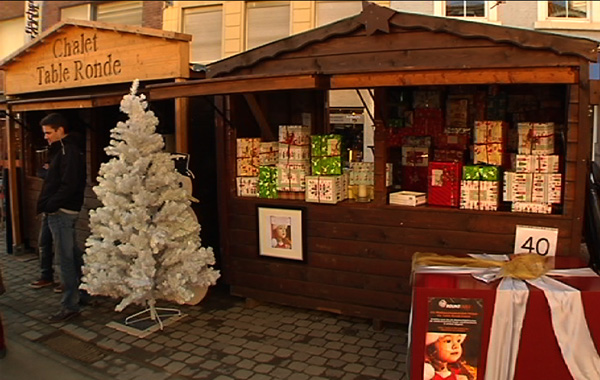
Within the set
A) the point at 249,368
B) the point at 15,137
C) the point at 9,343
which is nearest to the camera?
the point at 249,368

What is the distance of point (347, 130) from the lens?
22.9 feet

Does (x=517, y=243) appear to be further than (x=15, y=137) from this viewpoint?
No

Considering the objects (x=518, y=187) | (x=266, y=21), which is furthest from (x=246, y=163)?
(x=266, y=21)

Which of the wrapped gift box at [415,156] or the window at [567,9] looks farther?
the window at [567,9]

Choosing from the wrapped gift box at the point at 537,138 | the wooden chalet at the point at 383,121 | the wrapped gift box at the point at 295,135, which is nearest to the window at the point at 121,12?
the wooden chalet at the point at 383,121

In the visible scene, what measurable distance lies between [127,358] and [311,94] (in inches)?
138

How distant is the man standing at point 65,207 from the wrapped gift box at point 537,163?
418 cm

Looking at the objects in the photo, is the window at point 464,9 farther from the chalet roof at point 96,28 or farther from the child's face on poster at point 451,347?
the child's face on poster at point 451,347

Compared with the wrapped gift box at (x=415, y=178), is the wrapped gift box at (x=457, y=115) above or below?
above

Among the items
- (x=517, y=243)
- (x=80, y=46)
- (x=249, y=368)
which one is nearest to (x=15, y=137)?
(x=80, y=46)

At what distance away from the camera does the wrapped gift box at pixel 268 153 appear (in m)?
5.93

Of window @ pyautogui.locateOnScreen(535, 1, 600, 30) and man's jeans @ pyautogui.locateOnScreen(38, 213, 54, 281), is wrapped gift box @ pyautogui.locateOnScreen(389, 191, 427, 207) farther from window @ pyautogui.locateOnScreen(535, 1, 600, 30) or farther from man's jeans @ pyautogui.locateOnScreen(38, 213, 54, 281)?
window @ pyautogui.locateOnScreen(535, 1, 600, 30)

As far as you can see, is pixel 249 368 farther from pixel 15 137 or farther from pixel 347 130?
pixel 15 137

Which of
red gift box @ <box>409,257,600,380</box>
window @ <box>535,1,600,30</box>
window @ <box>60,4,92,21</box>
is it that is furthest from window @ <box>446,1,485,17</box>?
window @ <box>60,4,92,21</box>
